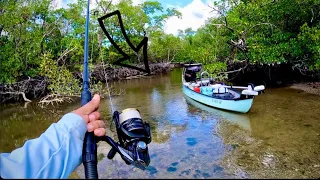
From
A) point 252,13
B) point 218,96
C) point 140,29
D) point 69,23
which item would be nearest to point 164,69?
point 140,29

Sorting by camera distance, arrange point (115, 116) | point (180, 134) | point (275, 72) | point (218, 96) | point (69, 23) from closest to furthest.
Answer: point (115, 116) → point (180, 134) → point (218, 96) → point (275, 72) → point (69, 23)

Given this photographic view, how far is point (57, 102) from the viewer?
43.1 feet

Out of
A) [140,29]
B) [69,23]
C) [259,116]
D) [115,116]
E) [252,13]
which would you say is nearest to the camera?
[115,116]

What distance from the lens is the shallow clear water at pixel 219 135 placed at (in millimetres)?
5168

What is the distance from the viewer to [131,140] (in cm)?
196

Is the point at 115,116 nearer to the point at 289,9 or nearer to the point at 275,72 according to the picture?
the point at 289,9

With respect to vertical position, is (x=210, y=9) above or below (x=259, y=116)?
above

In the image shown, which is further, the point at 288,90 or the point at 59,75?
the point at 288,90

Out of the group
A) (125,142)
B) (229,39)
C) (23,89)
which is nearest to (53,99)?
(23,89)

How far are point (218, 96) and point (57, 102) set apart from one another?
25.7ft

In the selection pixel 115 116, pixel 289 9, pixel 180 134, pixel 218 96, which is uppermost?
pixel 289 9

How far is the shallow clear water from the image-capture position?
5168 millimetres

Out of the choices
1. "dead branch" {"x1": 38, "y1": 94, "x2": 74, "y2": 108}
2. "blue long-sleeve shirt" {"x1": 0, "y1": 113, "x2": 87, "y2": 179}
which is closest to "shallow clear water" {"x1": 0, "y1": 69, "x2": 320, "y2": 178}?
"dead branch" {"x1": 38, "y1": 94, "x2": 74, "y2": 108}

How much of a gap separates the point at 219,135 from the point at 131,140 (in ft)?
19.1
